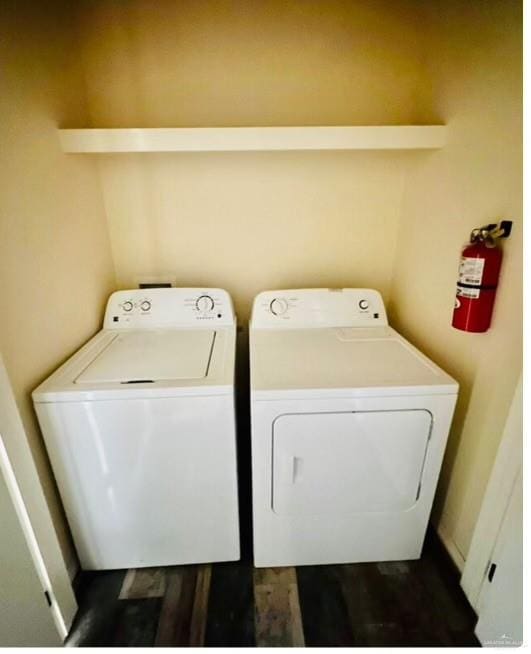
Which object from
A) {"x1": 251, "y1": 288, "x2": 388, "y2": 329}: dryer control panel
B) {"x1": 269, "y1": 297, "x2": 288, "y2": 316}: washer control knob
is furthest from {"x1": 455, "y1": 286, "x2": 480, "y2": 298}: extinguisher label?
{"x1": 269, "y1": 297, "x2": 288, "y2": 316}: washer control knob

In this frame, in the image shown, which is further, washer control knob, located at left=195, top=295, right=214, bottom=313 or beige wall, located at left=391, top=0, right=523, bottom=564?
washer control knob, located at left=195, top=295, right=214, bottom=313

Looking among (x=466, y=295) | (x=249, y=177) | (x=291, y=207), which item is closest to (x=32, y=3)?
(x=249, y=177)

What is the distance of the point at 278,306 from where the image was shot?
1706mm

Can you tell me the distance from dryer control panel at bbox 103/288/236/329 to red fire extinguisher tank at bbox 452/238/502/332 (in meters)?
1.03

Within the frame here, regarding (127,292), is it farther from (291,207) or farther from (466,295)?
(466,295)

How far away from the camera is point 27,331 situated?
1.15 m

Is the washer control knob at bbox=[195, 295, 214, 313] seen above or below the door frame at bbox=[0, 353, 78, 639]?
above

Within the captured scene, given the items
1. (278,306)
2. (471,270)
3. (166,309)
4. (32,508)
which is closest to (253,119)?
(278,306)

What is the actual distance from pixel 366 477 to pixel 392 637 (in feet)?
1.92

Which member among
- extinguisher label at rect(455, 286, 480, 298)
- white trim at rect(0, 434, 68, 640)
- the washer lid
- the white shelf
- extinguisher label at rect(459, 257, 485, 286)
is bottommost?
white trim at rect(0, 434, 68, 640)

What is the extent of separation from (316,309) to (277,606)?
1.28m

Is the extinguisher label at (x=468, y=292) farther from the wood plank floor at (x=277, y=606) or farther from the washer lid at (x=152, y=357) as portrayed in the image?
the wood plank floor at (x=277, y=606)

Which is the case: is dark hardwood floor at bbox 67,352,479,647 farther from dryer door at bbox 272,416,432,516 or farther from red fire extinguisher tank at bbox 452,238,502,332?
red fire extinguisher tank at bbox 452,238,502,332

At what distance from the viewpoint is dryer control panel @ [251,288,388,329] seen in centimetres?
170
